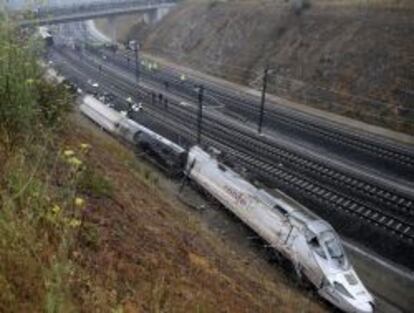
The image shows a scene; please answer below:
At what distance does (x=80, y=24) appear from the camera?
473 ft

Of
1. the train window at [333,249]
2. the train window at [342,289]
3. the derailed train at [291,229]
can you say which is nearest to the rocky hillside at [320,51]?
the derailed train at [291,229]

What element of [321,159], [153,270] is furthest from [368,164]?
[153,270]

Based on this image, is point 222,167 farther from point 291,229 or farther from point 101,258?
point 101,258

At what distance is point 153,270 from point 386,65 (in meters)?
46.5

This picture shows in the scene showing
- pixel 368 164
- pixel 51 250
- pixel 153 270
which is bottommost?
pixel 368 164

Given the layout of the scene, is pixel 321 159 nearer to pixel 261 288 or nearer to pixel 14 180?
pixel 261 288

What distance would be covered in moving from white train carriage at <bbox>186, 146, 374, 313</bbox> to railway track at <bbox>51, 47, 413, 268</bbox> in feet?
15.0

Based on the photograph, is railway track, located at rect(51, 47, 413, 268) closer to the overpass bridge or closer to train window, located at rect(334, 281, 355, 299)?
train window, located at rect(334, 281, 355, 299)

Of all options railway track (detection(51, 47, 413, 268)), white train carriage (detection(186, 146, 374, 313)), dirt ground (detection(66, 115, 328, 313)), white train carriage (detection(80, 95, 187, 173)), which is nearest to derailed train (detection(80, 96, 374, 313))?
white train carriage (detection(186, 146, 374, 313))

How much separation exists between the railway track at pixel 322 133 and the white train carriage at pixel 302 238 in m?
12.2

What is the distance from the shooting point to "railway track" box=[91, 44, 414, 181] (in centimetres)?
3712

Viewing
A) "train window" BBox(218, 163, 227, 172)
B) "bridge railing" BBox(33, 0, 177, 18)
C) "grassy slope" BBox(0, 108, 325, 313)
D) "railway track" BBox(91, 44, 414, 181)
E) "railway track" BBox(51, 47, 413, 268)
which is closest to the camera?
"grassy slope" BBox(0, 108, 325, 313)

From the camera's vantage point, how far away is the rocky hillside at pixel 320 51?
5031 centimetres

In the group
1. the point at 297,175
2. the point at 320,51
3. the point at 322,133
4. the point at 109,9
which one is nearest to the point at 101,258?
the point at 297,175
